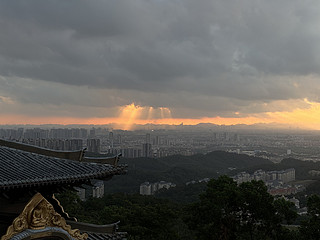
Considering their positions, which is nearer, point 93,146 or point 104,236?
point 104,236

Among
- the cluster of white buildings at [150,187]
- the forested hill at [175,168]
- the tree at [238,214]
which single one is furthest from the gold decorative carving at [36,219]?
Answer: the cluster of white buildings at [150,187]

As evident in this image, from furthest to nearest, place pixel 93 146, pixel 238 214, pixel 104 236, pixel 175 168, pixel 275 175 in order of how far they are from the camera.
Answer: pixel 175 168 < pixel 275 175 < pixel 93 146 < pixel 238 214 < pixel 104 236

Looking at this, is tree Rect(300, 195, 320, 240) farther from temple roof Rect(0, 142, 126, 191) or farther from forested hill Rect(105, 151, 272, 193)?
forested hill Rect(105, 151, 272, 193)

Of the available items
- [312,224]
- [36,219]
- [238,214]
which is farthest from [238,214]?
[36,219]

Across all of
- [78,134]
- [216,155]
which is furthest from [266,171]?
[78,134]

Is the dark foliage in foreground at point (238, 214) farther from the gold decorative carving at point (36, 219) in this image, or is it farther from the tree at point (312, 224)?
the gold decorative carving at point (36, 219)

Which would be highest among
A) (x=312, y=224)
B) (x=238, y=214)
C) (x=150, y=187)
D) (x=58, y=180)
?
(x=58, y=180)

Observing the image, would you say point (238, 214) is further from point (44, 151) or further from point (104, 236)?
point (44, 151)
